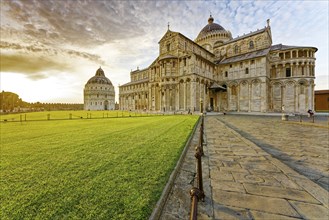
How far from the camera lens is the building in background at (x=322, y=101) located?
3616 cm

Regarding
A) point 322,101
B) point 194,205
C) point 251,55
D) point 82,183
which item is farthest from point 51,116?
point 322,101

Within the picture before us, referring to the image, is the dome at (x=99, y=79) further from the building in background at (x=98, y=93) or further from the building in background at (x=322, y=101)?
the building in background at (x=322, y=101)

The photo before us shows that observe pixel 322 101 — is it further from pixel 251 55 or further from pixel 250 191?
pixel 250 191

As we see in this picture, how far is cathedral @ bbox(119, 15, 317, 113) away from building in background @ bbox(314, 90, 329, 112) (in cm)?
1250

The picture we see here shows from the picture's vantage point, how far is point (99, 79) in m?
87.6

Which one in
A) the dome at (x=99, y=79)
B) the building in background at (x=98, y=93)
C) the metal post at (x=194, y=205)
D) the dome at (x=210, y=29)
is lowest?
the metal post at (x=194, y=205)

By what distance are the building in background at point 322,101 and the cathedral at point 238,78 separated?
1250 cm

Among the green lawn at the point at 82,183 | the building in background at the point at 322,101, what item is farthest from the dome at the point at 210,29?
the green lawn at the point at 82,183

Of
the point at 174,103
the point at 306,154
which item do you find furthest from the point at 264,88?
the point at 306,154

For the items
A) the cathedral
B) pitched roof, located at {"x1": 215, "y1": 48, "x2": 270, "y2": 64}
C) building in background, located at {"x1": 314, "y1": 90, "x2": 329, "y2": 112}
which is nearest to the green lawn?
the cathedral

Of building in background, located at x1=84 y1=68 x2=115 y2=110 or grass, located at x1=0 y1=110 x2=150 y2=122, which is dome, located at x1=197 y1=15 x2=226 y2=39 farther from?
building in background, located at x1=84 y1=68 x2=115 y2=110

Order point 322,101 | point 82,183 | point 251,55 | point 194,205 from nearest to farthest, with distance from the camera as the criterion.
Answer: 1. point 194,205
2. point 82,183
3. point 251,55
4. point 322,101

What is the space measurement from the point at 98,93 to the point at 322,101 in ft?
305

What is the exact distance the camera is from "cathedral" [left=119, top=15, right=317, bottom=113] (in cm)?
2973
